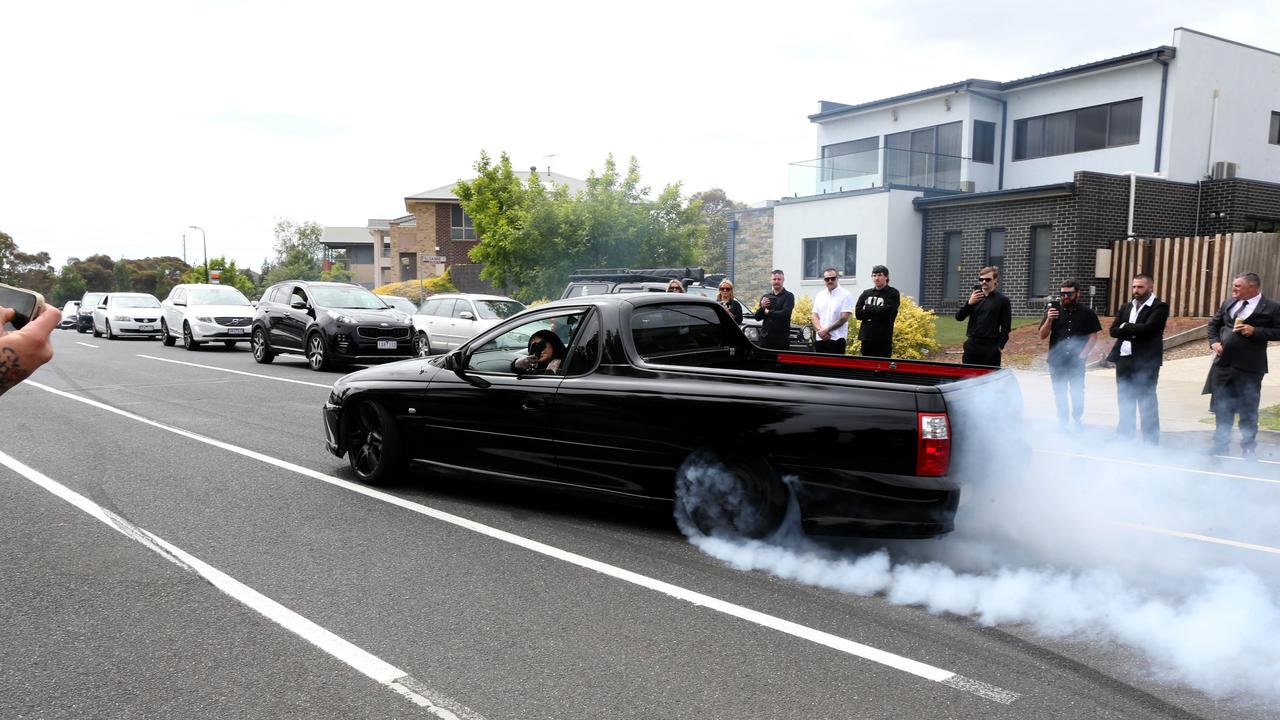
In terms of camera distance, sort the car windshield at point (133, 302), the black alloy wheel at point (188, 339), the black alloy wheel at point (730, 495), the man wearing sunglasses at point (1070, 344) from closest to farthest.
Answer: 1. the black alloy wheel at point (730, 495)
2. the man wearing sunglasses at point (1070, 344)
3. the black alloy wheel at point (188, 339)
4. the car windshield at point (133, 302)

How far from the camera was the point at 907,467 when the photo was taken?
15.1 ft

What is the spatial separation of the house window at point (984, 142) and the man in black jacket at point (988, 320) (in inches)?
752

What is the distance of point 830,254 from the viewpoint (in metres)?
26.4

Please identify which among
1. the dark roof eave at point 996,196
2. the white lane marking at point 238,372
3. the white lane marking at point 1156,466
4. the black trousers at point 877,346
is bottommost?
the white lane marking at point 238,372

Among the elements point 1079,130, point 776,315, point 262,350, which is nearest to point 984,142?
point 1079,130

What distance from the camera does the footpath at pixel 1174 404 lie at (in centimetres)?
921

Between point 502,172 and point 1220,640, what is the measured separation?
27.6m

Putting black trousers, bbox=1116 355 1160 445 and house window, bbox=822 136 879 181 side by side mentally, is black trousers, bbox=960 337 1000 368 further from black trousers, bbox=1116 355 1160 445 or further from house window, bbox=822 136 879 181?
house window, bbox=822 136 879 181

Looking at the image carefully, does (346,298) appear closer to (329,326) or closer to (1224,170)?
(329,326)

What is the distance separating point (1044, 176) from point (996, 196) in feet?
15.3

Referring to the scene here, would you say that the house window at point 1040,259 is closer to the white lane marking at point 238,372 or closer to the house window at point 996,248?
the house window at point 996,248

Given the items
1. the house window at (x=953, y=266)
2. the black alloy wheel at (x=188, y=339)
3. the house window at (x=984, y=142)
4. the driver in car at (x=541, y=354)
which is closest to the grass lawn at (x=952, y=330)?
the house window at (x=953, y=266)

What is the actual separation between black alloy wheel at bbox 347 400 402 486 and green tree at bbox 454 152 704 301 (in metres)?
18.1

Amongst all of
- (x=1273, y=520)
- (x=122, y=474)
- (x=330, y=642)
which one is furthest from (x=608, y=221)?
(x=330, y=642)
